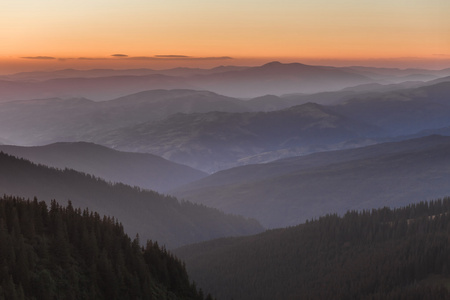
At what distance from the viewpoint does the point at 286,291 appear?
19700cm

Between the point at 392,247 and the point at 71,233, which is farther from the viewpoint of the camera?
the point at 392,247

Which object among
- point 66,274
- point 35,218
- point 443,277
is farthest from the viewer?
point 443,277

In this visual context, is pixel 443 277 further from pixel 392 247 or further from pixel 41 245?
pixel 41 245

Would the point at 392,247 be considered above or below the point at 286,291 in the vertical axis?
above

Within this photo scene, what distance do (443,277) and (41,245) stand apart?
11755cm

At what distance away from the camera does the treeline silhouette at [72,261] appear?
78.1m

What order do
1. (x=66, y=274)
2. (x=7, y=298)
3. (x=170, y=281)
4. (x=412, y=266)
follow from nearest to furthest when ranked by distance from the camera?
(x=7, y=298)
(x=66, y=274)
(x=170, y=281)
(x=412, y=266)

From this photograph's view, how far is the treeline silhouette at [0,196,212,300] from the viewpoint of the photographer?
3073 inches

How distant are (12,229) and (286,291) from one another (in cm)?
12601

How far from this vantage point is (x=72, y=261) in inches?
3558

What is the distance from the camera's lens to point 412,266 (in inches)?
6875

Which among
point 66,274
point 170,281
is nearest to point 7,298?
point 66,274

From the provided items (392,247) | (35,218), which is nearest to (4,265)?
(35,218)

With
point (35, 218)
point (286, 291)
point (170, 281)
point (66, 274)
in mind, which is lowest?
point (286, 291)
